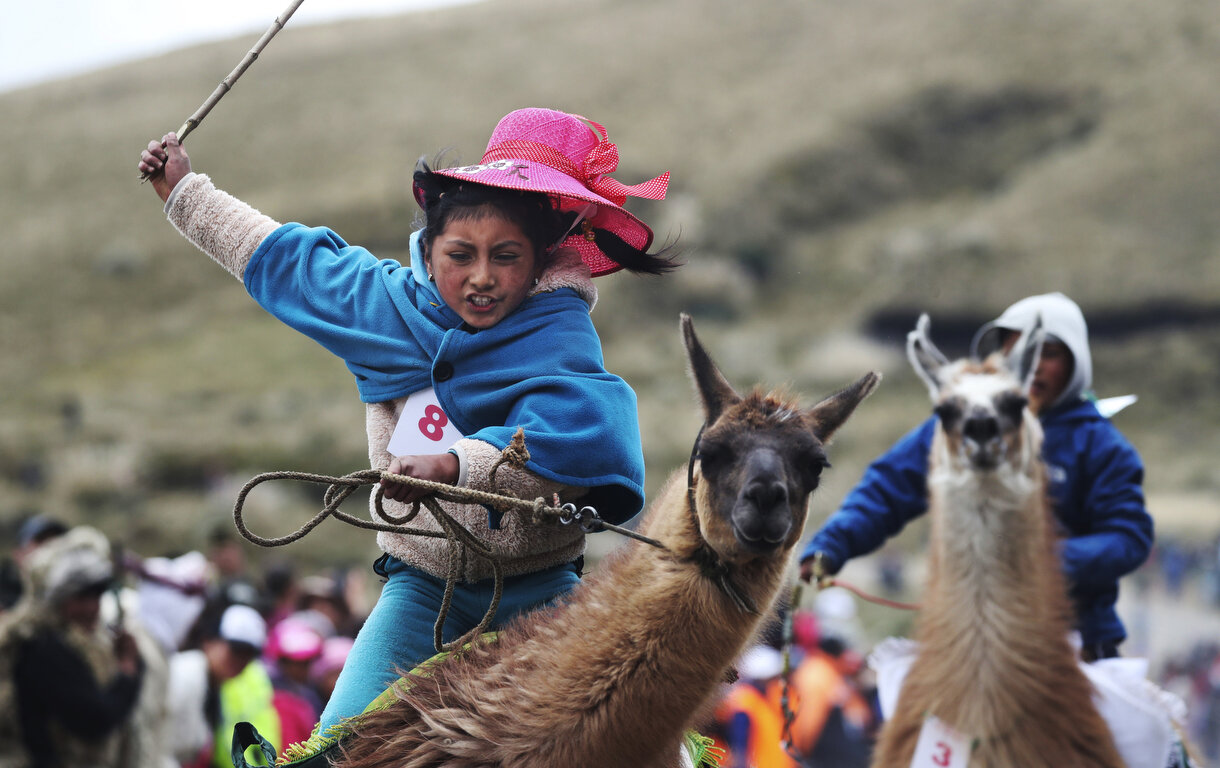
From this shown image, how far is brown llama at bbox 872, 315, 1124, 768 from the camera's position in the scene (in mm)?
4590

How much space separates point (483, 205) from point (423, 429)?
635mm

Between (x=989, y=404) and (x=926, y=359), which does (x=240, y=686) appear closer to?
(x=926, y=359)

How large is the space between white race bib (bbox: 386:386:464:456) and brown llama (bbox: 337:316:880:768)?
0.53 meters

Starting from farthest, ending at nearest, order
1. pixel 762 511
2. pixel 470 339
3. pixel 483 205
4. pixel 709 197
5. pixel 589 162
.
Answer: pixel 709 197 < pixel 589 162 < pixel 483 205 < pixel 470 339 < pixel 762 511

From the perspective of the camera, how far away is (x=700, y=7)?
244 feet

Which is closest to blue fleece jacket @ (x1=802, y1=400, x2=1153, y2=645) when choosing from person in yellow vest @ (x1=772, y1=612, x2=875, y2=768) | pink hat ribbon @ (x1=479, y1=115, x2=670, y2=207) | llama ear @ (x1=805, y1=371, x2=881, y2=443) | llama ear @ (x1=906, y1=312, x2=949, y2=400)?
llama ear @ (x1=906, y1=312, x2=949, y2=400)

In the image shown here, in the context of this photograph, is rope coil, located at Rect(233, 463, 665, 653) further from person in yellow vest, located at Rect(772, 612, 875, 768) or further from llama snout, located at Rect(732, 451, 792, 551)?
person in yellow vest, located at Rect(772, 612, 875, 768)

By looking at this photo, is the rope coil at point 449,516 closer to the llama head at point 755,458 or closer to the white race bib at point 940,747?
the llama head at point 755,458

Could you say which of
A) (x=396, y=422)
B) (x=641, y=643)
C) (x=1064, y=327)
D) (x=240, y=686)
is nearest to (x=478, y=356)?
(x=396, y=422)

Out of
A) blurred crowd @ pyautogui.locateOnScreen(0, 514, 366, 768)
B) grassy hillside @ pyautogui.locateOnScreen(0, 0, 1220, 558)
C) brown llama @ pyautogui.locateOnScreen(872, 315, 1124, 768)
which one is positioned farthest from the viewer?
grassy hillside @ pyautogui.locateOnScreen(0, 0, 1220, 558)

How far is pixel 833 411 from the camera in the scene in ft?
10.3

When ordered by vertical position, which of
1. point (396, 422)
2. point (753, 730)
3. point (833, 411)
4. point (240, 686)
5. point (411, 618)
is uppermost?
point (833, 411)

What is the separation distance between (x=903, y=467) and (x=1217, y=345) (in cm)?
5492

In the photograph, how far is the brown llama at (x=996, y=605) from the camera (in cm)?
459
